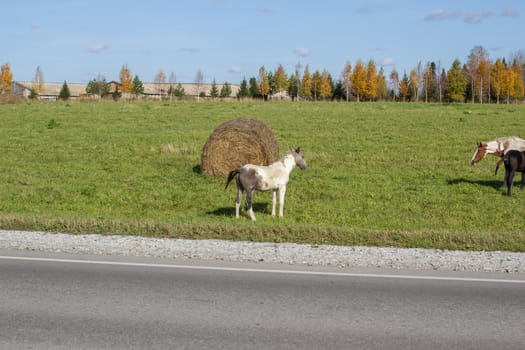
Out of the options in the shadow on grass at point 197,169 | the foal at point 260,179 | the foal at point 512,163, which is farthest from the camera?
the shadow on grass at point 197,169

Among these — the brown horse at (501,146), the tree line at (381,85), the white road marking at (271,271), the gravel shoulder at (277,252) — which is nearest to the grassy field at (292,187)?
the gravel shoulder at (277,252)

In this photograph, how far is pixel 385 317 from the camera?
22.8ft

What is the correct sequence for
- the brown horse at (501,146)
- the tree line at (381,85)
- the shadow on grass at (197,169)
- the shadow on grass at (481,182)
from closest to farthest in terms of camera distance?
the shadow on grass at (481,182), the brown horse at (501,146), the shadow on grass at (197,169), the tree line at (381,85)

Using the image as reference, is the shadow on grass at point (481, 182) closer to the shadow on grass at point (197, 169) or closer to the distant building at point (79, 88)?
the shadow on grass at point (197, 169)

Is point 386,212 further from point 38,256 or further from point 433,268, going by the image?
point 38,256

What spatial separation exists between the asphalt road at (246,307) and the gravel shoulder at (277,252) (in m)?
0.56

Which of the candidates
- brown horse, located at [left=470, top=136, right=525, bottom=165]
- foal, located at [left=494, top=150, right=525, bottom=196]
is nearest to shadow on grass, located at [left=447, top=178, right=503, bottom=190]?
brown horse, located at [left=470, top=136, right=525, bottom=165]

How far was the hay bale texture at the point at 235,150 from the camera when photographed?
1981 centimetres

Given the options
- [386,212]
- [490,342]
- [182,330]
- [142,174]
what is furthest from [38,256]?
[142,174]

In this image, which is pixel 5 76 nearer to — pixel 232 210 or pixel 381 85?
pixel 381 85

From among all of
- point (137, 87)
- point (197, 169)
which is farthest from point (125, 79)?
point (197, 169)

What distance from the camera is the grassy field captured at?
1229 cm

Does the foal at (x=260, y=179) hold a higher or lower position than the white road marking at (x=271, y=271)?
higher

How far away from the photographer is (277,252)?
10.5m
